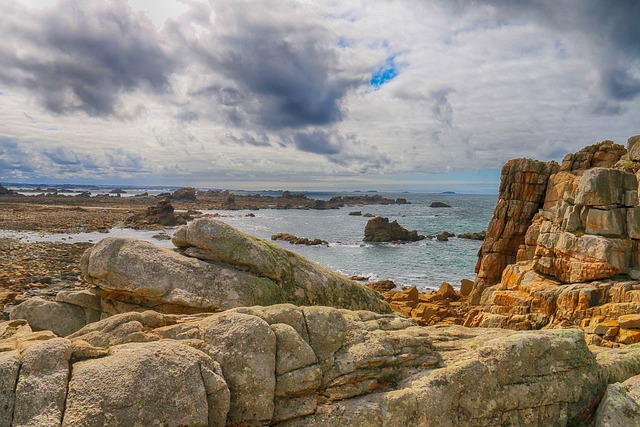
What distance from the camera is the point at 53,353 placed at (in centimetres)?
728

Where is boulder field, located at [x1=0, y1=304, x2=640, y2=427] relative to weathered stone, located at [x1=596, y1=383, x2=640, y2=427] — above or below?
above

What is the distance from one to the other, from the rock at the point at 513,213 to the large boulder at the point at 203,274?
2794 centimetres

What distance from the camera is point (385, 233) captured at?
9150 centimetres

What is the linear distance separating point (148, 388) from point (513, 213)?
38019 millimetres

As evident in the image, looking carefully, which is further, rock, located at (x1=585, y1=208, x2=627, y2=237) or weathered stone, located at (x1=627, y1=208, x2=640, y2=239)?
rock, located at (x1=585, y1=208, x2=627, y2=237)

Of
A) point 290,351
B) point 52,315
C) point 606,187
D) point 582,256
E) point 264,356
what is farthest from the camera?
point 606,187

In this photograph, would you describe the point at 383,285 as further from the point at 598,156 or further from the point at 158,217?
the point at 158,217

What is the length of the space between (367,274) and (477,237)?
49.6 meters

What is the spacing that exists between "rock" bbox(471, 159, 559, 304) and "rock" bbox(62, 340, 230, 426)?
3341 centimetres

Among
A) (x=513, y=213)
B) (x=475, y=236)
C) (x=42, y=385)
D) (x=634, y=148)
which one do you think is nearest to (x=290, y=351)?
(x=42, y=385)

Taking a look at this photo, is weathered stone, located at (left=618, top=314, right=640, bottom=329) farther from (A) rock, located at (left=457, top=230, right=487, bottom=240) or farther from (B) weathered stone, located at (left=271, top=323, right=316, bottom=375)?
(A) rock, located at (left=457, top=230, right=487, bottom=240)

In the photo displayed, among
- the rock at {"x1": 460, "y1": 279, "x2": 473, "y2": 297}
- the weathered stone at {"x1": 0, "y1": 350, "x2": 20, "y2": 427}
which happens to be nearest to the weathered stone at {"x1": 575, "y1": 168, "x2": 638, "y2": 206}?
the rock at {"x1": 460, "y1": 279, "x2": 473, "y2": 297}

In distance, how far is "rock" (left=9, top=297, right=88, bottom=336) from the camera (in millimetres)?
12305

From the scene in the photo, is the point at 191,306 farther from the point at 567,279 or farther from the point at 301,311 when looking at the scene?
the point at 567,279
